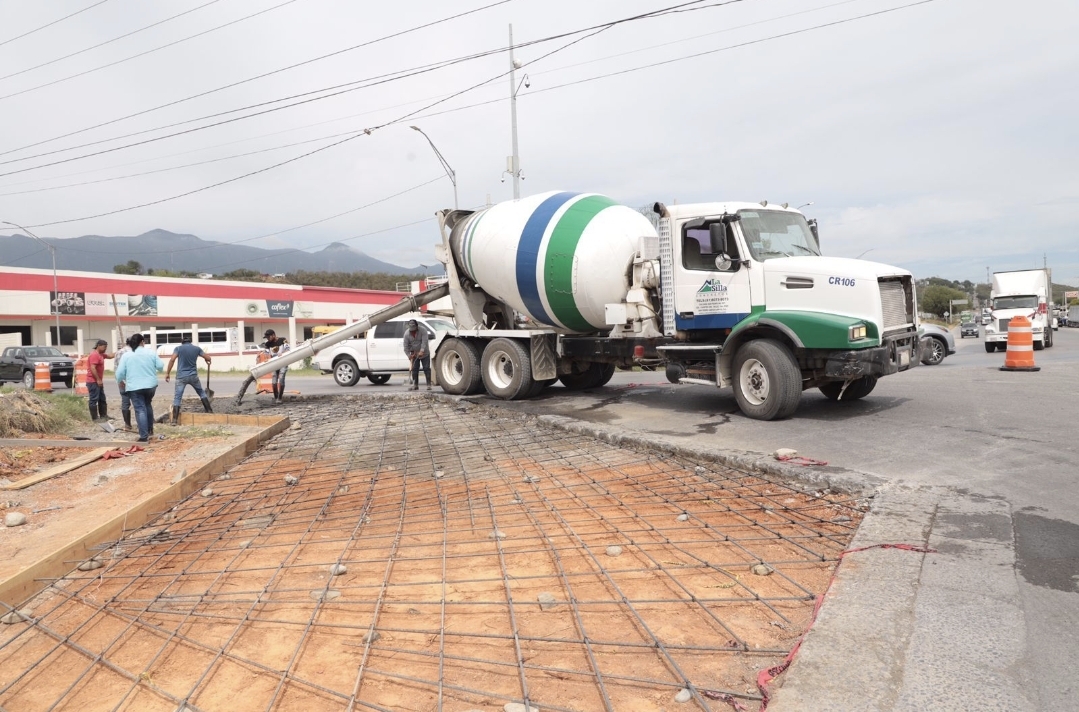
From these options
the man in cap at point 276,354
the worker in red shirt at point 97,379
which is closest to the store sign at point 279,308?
the man in cap at point 276,354

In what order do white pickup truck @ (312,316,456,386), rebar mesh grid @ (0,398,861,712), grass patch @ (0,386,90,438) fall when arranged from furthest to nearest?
white pickup truck @ (312,316,456,386), grass patch @ (0,386,90,438), rebar mesh grid @ (0,398,861,712)

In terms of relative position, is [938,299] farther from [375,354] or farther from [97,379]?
[97,379]

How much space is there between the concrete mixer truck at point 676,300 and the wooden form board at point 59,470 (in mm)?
5966

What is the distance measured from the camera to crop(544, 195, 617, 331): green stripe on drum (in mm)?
10617

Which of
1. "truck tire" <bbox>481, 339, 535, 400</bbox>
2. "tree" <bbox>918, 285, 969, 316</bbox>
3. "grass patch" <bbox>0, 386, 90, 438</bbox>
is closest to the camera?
"grass patch" <bbox>0, 386, 90, 438</bbox>

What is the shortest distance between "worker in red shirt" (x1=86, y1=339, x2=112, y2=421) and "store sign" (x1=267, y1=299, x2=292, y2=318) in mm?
38572

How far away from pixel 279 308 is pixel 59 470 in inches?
1728

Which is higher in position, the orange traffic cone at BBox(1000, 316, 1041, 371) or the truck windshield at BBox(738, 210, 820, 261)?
the truck windshield at BBox(738, 210, 820, 261)

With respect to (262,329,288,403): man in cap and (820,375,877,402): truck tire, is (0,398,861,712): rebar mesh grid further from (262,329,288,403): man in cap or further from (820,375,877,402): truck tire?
(262,329,288,403): man in cap

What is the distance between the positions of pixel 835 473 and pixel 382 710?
435cm

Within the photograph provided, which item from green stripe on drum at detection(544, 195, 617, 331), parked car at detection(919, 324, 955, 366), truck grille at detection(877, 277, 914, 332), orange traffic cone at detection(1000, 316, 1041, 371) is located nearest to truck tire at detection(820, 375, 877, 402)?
truck grille at detection(877, 277, 914, 332)

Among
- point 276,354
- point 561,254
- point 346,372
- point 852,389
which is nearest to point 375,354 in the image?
point 346,372

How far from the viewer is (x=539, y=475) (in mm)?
6805

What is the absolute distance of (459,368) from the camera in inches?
530
